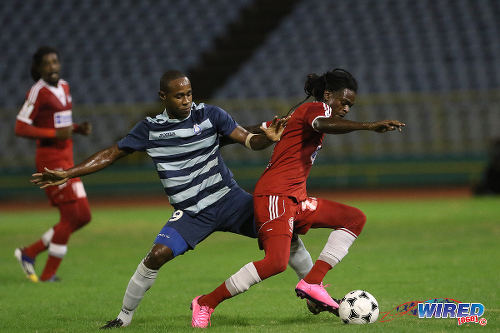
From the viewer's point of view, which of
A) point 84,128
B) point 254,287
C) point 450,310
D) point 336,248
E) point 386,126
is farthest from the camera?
point 84,128

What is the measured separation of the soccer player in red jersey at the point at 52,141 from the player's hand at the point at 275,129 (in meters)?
3.70

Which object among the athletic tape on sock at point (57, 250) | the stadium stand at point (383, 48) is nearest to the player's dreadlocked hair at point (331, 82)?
the athletic tape on sock at point (57, 250)

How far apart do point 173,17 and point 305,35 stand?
3.92 metres

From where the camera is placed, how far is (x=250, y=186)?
1944 cm

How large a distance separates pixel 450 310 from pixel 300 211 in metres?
1.33

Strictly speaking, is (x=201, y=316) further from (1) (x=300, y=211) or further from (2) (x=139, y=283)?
(1) (x=300, y=211)

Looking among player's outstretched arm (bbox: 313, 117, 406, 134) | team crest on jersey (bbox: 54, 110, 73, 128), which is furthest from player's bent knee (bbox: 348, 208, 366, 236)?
team crest on jersey (bbox: 54, 110, 73, 128)

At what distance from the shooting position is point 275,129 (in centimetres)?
559

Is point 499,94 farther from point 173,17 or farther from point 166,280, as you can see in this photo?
point 166,280

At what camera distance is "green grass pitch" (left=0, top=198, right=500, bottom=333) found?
607cm

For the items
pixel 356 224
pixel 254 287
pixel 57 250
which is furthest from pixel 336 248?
pixel 57 250

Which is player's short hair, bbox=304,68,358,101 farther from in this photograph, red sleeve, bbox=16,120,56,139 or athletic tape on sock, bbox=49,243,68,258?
athletic tape on sock, bbox=49,243,68,258

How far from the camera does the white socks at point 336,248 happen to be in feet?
20.0

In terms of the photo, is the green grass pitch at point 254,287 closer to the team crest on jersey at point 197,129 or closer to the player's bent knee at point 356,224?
the player's bent knee at point 356,224
